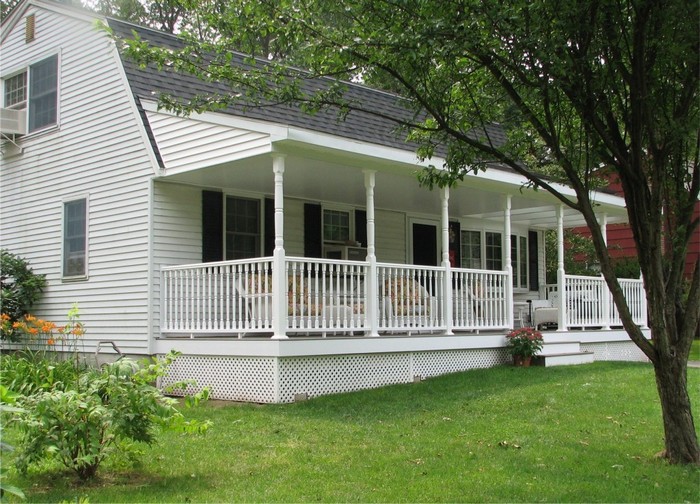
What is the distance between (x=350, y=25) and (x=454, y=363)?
21.5 feet

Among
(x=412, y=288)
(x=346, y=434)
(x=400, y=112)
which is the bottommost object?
(x=346, y=434)

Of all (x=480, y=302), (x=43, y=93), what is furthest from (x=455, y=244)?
(x=43, y=93)

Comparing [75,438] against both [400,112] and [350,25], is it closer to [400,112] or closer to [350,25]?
[350,25]

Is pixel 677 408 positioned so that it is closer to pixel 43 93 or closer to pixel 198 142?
pixel 198 142

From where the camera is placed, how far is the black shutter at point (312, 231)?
13945mm

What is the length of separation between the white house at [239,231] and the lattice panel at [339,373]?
2 centimetres

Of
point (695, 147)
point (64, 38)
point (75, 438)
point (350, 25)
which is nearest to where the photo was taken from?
point (75, 438)

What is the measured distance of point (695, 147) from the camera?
6949 mm

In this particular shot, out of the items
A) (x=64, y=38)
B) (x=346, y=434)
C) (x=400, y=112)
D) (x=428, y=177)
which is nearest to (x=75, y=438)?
(x=346, y=434)

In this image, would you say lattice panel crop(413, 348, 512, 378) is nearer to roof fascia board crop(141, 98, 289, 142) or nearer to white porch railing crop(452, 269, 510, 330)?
white porch railing crop(452, 269, 510, 330)

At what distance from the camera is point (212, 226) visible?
12484 mm

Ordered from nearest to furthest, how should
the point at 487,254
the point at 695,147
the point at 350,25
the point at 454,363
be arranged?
the point at 695,147, the point at 350,25, the point at 454,363, the point at 487,254

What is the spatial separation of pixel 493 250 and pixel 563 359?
17.1 ft

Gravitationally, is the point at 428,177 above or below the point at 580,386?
above
